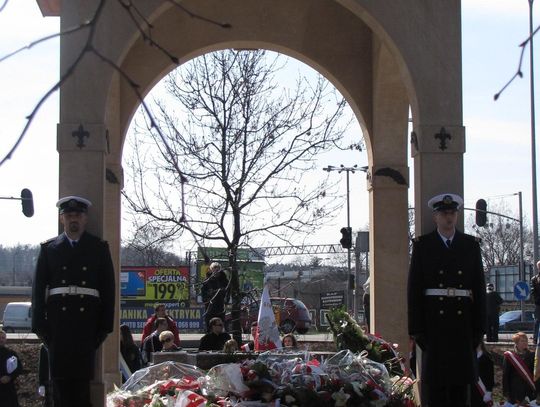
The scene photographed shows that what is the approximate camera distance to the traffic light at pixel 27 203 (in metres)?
23.1

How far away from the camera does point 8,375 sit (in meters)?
14.1

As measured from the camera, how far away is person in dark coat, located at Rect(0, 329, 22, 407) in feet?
46.3

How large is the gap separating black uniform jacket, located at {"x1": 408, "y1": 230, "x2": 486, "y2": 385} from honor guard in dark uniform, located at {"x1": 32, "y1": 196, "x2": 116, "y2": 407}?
2.76 meters

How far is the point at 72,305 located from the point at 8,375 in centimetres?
544

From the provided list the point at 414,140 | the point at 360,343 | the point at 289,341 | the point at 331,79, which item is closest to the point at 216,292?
the point at 289,341

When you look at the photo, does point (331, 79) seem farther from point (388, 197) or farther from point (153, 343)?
point (153, 343)

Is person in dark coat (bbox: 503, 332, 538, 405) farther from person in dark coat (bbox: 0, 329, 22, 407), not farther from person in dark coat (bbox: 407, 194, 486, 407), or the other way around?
person in dark coat (bbox: 0, 329, 22, 407)

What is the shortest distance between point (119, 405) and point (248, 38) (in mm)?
5333

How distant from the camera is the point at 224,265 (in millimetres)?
19344

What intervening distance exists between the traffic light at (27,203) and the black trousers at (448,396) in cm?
1514

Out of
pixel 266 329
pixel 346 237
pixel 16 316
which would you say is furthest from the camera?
pixel 16 316

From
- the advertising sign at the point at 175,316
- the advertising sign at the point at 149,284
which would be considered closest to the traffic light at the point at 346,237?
the advertising sign at the point at 175,316

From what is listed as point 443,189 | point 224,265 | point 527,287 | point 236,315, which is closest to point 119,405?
point 443,189

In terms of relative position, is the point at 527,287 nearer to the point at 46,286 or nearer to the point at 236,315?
the point at 236,315
